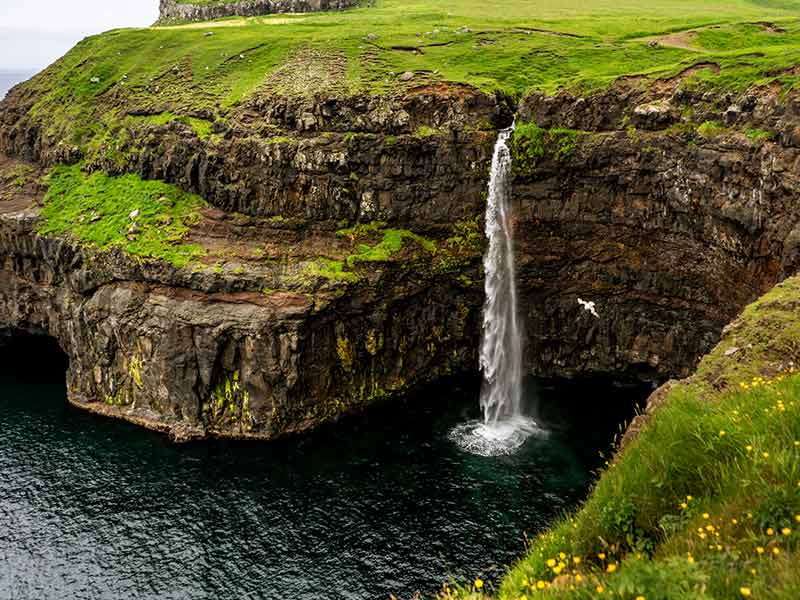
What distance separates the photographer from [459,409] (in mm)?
51469

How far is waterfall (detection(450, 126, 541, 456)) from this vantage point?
163 ft

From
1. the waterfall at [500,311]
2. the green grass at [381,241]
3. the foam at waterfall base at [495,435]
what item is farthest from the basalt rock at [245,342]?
the foam at waterfall base at [495,435]

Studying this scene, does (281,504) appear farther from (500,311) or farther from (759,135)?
(759,135)

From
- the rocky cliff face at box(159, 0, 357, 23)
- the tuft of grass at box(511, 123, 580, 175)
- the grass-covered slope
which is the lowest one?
the grass-covered slope

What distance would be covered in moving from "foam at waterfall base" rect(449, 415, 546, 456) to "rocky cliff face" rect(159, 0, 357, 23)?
256ft

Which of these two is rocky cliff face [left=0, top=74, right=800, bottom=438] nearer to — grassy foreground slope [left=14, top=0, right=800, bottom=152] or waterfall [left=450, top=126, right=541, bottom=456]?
waterfall [left=450, top=126, right=541, bottom=456]

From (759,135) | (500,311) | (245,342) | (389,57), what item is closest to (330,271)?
(245,342)

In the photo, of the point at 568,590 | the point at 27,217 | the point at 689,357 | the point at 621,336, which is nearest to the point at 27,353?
the point at 27,217

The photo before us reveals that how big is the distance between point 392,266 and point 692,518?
136 ft

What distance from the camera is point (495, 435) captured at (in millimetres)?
47500

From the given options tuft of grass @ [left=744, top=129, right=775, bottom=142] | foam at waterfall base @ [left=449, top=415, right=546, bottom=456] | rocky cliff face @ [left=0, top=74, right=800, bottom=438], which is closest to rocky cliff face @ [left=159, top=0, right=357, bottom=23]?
rocky cliff face @ [left=0, top=74, right=800, bottom=438]

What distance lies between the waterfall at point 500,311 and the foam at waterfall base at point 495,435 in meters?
1.22

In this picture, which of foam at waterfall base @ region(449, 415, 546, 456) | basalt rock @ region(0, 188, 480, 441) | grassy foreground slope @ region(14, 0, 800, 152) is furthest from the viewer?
grassy foreground slope @ region(14, 0, 800, 152)

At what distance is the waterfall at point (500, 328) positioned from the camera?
163 ft
